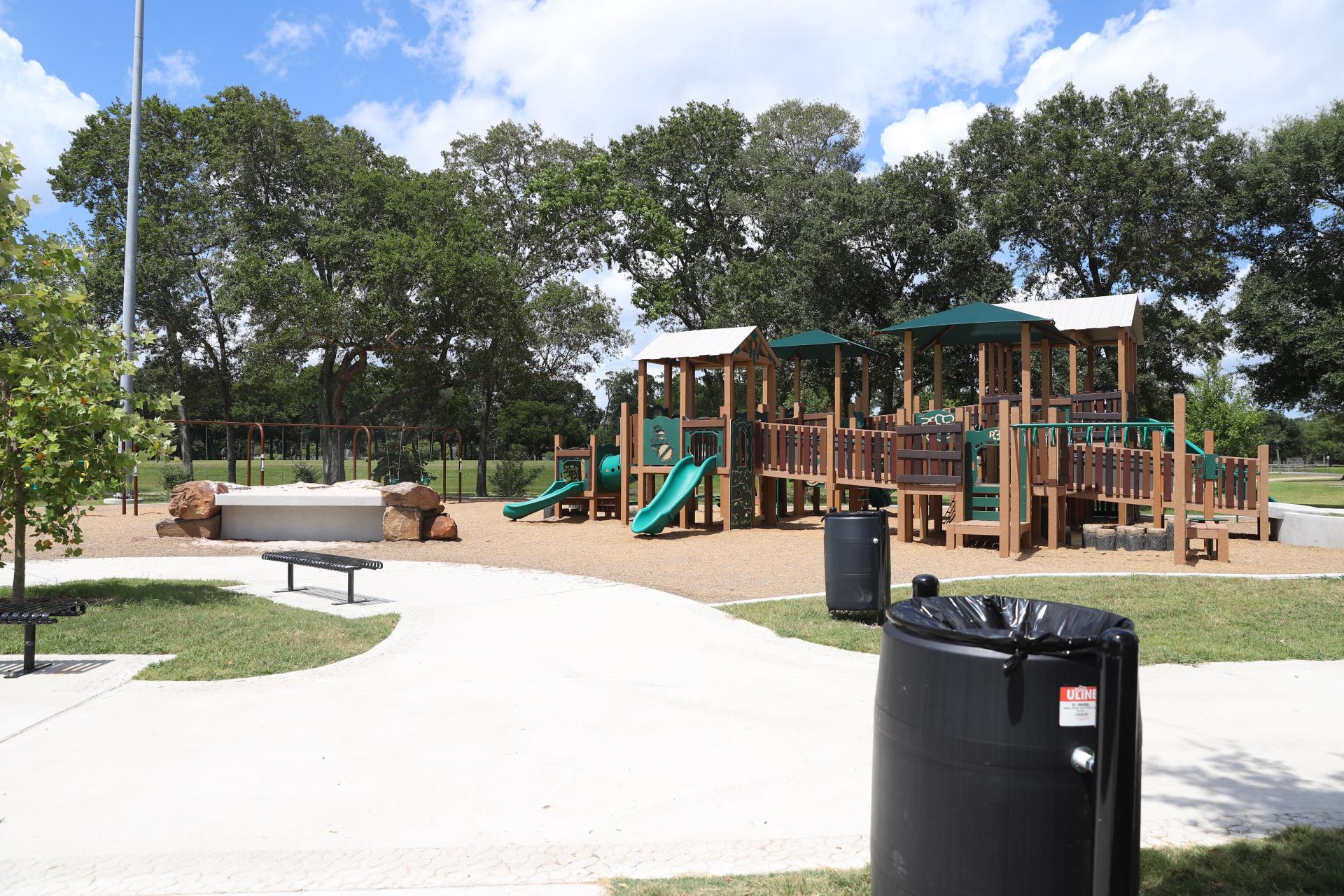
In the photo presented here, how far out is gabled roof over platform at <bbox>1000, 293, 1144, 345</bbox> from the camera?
17891 mm

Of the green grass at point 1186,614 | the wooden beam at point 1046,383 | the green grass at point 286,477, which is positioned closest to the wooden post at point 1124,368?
the wooden beam at point 1046,383

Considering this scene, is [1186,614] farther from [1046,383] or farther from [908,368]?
[908,368]

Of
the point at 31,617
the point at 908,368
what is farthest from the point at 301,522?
the point at 908,368

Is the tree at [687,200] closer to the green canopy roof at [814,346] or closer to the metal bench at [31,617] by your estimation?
the green canopy roof at [814,346]

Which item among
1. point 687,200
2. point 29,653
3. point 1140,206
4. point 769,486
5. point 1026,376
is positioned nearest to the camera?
point 29,653

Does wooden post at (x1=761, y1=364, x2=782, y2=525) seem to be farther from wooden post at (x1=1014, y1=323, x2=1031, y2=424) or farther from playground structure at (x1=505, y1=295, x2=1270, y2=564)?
wooden post at (x1=1014, y1=323, x2=1031, y2=424)

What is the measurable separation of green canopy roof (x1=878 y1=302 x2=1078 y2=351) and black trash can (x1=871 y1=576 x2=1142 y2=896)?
14.6 metres

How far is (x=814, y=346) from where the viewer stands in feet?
72.9

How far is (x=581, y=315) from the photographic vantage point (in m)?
33.8

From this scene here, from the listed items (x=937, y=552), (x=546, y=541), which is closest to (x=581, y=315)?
(x=546, y=541)

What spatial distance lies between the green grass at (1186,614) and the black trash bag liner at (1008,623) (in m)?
3.90

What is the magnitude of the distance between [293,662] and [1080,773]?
5.49 m

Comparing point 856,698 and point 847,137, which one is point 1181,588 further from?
point 847,137

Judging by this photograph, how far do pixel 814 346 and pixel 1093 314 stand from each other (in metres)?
6.22
